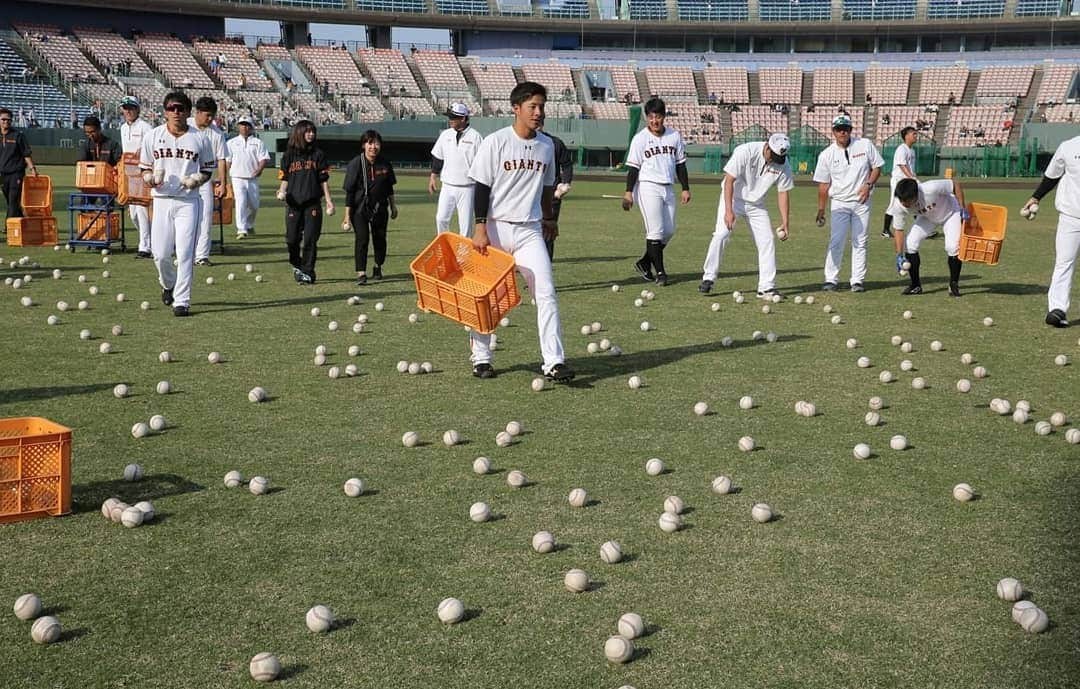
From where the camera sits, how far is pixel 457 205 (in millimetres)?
17328

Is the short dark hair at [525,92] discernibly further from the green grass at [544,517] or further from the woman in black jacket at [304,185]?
the woman in black jacket at [304,185]

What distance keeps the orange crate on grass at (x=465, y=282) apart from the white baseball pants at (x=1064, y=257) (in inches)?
268

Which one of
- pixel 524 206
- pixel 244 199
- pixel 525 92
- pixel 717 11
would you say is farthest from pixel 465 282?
pixel 717 11

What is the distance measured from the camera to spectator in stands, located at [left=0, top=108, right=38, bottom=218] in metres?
20.9

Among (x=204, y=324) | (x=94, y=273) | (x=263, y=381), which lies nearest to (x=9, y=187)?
(x=94, y=273)

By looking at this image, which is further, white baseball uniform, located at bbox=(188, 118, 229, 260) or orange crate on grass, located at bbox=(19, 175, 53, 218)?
orange crate on grass, located at bbox=(19, 175, 53, 218)

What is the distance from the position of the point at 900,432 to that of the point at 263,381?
17.6 feet

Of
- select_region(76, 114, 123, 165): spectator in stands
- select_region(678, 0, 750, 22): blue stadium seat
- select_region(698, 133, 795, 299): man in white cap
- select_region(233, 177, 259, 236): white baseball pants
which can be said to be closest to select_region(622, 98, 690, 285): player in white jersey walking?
select_region(698, 133, 795, 299): man in white cap

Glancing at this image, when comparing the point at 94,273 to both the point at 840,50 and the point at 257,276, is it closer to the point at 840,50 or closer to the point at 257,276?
the point at 257,276

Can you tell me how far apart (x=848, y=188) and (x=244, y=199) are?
12847 millimetres

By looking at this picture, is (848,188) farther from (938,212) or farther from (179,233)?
(179,233)

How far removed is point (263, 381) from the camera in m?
9.90

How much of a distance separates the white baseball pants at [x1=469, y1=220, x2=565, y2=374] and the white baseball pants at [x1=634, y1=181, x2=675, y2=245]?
21.2 feet

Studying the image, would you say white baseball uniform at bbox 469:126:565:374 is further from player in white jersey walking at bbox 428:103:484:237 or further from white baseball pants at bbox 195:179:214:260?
white baseball pants at bbox 195:179:214:260
